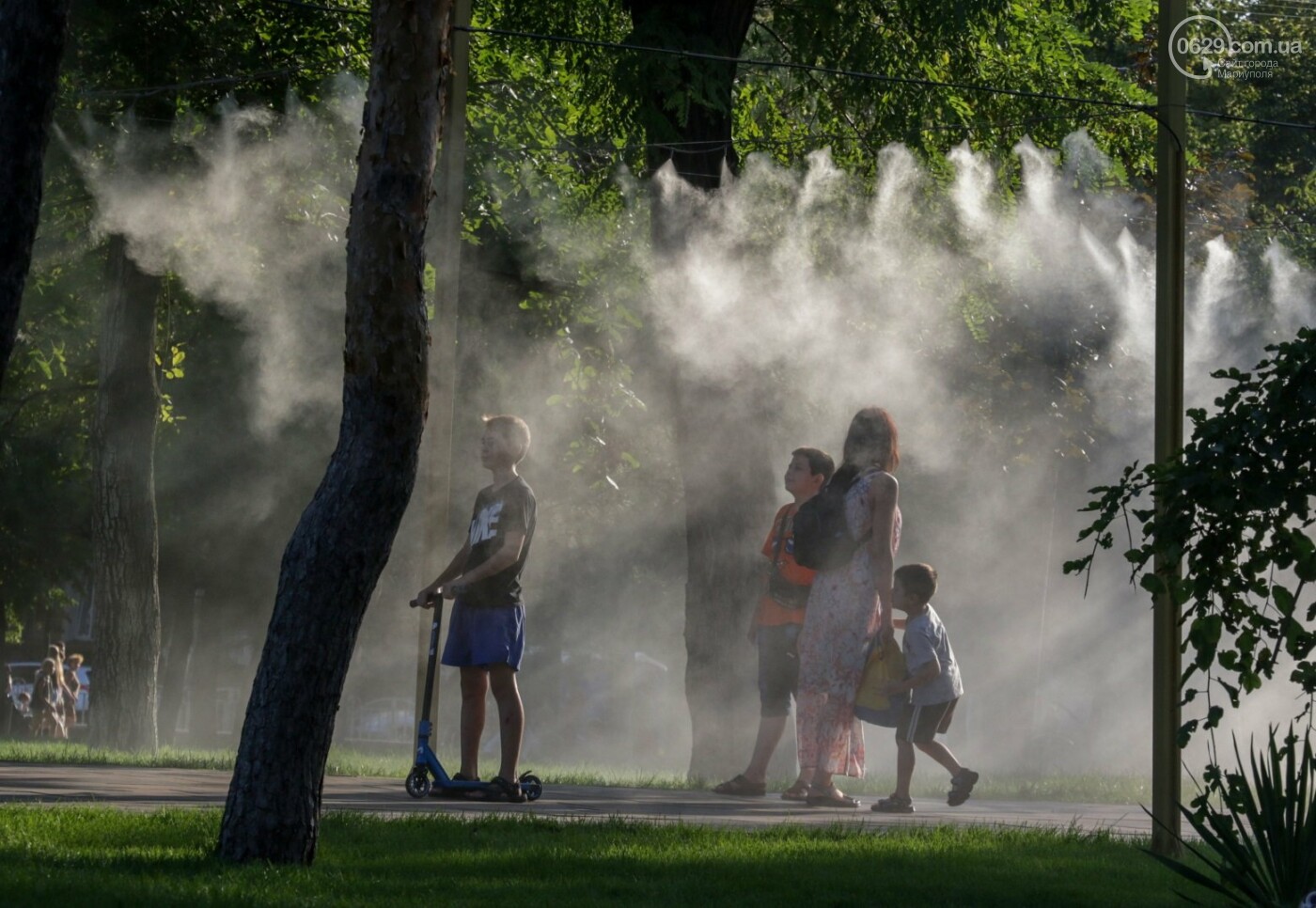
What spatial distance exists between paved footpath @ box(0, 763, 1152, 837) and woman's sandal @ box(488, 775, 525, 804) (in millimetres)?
40

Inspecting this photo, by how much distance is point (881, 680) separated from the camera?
943 cm

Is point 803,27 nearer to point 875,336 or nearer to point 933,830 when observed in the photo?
point 875,336

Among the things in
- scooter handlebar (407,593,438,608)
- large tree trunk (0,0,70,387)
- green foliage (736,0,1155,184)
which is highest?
green foliage (736,0,1155,184)

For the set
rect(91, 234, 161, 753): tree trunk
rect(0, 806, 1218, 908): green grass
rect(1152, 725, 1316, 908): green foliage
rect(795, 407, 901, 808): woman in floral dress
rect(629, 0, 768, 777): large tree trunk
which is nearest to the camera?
rect(0, 806, 1218, 908): green grass

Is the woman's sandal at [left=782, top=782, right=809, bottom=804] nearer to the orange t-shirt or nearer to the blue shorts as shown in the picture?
the orange t-shirt

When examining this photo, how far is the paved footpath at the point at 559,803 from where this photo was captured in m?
8.29

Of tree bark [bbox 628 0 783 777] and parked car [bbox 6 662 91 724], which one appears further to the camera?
parked car [bbox 6 662 91 724]

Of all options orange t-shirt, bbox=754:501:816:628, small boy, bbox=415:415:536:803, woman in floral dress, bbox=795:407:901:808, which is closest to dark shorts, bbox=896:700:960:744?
woman in floral dress, bbox=795:407:901:808

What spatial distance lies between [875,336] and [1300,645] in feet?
42.9

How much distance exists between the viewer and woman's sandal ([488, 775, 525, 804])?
29.1ft

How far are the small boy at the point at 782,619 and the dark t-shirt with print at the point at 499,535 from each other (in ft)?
4.89

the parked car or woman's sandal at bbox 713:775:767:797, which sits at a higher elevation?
the parked car

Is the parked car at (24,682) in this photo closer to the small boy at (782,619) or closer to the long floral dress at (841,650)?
the small boy at (782,619)

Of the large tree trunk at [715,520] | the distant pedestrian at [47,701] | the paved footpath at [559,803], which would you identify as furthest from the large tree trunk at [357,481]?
the distant pedestrian at [47,701]
